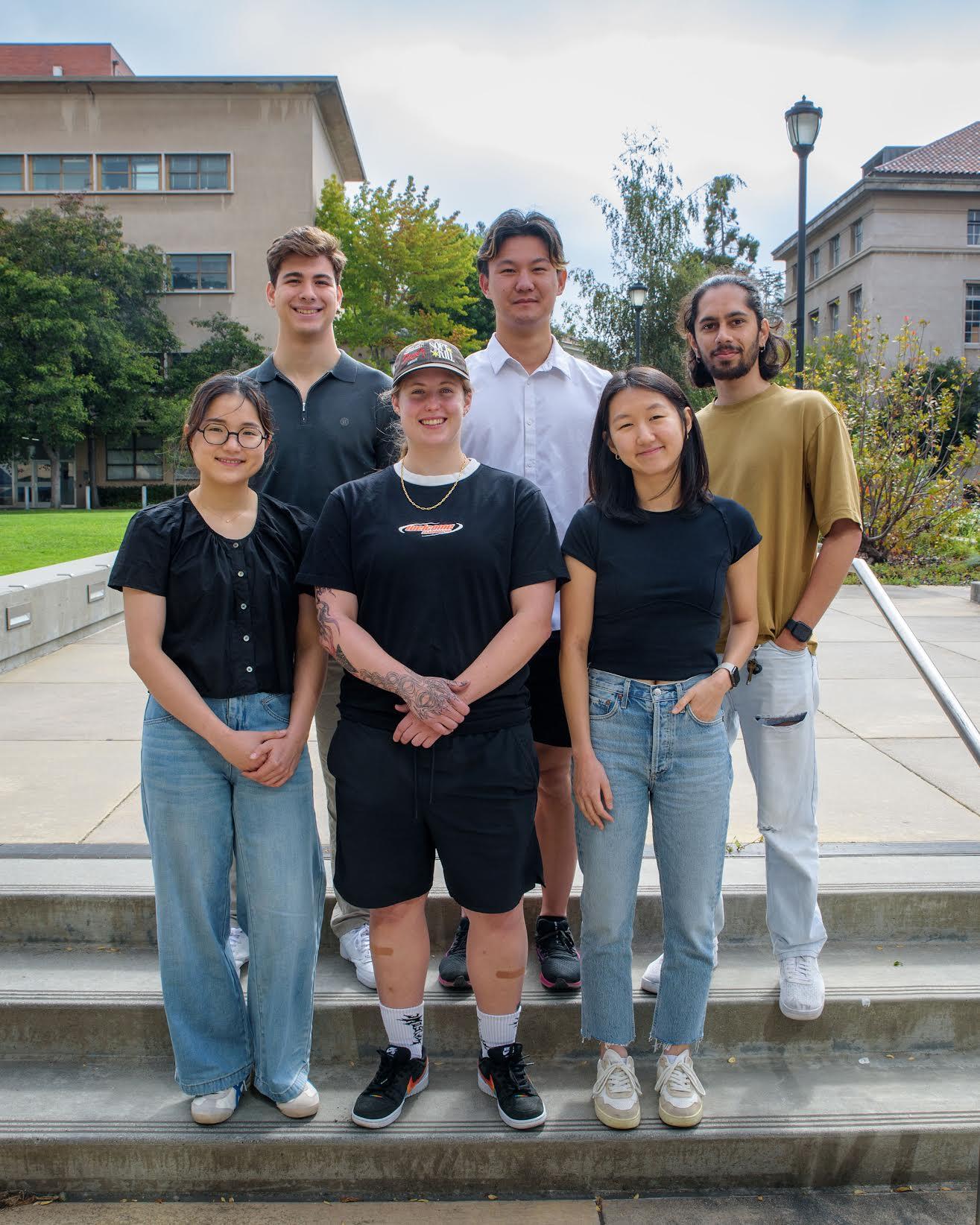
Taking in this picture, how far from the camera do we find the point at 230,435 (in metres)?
2.52

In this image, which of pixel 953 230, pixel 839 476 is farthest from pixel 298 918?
pixel 953 230

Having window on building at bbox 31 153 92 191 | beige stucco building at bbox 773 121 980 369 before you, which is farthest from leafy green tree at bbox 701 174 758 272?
window on building at bbox 31 153 92 191

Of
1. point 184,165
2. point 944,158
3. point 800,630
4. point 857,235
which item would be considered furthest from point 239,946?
point 944,158

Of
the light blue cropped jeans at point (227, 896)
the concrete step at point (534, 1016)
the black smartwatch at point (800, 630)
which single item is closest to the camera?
the light blue cropped jeans at point (227, 896)

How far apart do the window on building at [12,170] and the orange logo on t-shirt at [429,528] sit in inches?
1866

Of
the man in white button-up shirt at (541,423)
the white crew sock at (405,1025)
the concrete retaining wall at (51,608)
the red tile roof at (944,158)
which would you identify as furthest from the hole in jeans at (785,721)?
the red tile roof at (944,158)

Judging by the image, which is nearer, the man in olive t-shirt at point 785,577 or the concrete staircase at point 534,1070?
the concrete staircase at point 534,1070

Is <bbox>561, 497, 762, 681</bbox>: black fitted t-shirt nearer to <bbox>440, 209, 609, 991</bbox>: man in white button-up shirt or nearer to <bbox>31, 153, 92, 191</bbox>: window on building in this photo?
<bbox>440, 209, 609, 991</bbox>: man in white button-up shirt

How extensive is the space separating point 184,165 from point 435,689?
44.7m

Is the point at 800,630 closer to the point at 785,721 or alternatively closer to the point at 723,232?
the point at 785,721

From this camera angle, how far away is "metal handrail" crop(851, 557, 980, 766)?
258 centimetres

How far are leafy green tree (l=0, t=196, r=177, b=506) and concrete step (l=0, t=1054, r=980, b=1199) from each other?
3766 cm

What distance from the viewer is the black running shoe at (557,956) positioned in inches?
116

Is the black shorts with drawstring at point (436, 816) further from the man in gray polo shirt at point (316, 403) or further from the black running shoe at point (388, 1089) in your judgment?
the man in gray polo shirt at point (316, 403)
